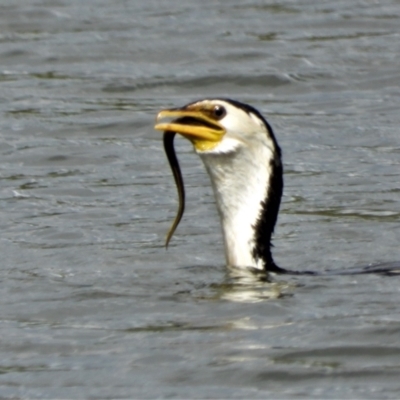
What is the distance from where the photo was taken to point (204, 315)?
8.77 metres

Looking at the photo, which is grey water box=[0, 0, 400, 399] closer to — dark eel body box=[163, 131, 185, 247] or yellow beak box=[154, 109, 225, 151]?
dark eel body box=[163, 131, 185, 247]

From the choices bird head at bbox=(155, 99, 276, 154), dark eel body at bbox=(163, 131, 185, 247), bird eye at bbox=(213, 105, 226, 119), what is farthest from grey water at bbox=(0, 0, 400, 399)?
bird eye at bbox=(213, 105, 226, 119)

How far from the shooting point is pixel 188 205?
12.1 meters

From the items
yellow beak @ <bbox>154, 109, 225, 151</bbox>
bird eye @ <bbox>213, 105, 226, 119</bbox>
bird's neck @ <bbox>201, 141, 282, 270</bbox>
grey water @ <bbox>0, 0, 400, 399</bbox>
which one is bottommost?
grey water @ <bbox>0, 0, 400, 399</bbox>

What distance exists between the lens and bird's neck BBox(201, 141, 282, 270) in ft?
30.3

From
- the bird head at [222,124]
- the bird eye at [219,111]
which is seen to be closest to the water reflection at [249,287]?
the bird head at [222,124]

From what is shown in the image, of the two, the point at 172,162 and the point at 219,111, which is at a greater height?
the point at 219,111

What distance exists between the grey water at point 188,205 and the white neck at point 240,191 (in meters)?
0.19

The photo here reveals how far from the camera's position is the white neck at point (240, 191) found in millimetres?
9219

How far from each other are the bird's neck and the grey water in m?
0.19

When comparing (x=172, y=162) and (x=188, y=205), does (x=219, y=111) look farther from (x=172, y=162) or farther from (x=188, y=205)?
(x=188, y=205)

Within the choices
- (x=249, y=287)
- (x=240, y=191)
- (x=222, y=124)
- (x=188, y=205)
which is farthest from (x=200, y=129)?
(x=188, y=205)

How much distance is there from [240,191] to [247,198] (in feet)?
0.21

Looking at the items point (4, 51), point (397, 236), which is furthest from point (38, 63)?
point (397, 236)
